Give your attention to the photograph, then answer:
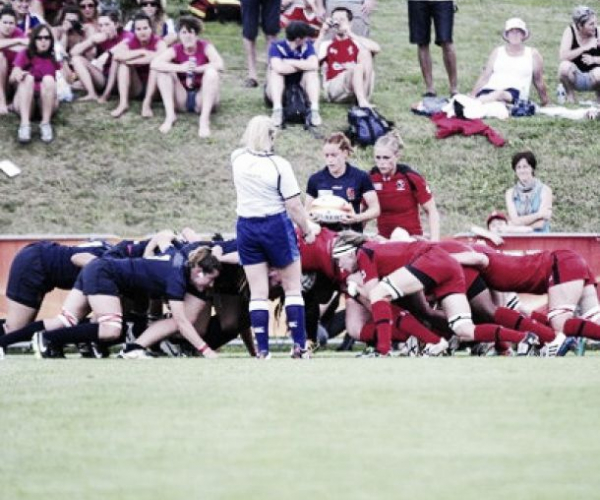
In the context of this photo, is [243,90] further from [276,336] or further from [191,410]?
[191,410]

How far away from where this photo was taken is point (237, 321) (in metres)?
16.4

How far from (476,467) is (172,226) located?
43.4 feet

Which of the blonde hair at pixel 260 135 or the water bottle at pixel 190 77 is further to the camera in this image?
the water bottle at pixel 190 77

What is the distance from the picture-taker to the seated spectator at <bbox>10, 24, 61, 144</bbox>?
21.8 metres

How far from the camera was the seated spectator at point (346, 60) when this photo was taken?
22.9 metres

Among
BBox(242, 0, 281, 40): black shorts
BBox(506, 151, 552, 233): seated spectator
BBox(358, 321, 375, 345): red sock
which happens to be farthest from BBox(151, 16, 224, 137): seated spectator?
BBox(358, 321, 375, 345): red sock

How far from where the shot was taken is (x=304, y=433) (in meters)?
9.84

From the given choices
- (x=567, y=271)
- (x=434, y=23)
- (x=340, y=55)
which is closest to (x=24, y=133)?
(x=340, y=55)

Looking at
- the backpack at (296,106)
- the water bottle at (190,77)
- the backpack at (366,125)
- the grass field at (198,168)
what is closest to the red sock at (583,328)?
the grass field at (198,168)

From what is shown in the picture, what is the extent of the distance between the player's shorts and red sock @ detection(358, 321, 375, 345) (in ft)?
9.03

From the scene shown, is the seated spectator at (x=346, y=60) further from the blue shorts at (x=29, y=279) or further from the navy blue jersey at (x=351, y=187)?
the blue shorts at (x=29, y=279)

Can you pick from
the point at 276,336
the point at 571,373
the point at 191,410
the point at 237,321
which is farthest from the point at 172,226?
the point at 191,410

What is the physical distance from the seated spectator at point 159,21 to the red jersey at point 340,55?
1830mm

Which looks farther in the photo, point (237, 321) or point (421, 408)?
point (237, 321)
